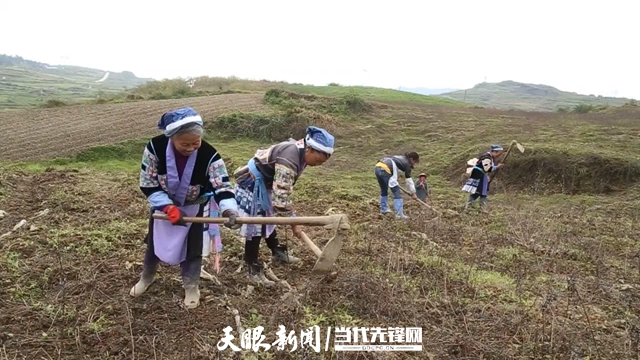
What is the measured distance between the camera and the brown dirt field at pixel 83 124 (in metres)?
11.8

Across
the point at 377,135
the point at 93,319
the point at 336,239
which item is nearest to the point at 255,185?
the point at 336,239

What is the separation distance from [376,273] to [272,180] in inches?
43.5

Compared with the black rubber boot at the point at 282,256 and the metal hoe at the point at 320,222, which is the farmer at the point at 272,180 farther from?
the metal hoe at the point at 320,222

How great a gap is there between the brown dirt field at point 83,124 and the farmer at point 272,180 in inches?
358

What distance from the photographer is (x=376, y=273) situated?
151 inches

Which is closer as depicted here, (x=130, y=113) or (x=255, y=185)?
(x=255, y=185)

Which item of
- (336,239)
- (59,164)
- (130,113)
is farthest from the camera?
(130,113)

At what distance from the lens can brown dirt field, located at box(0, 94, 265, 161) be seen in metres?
11.8

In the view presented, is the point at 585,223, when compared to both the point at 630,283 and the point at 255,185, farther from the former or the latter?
the point at 255,185

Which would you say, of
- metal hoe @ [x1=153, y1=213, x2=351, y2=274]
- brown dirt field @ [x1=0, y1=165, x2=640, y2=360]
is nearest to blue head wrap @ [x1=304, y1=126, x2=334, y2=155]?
metal hoe @ [x1=153, y1=213, x2=351, y2=274]

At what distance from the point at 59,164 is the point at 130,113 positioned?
656 centimetres

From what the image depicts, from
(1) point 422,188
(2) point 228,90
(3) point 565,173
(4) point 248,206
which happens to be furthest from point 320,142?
(2) point 228,90

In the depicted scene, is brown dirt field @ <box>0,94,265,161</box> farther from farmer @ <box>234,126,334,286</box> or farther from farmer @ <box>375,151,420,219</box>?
farmer @ <box>234,126,334,286</box>

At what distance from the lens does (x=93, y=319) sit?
2949 mm
